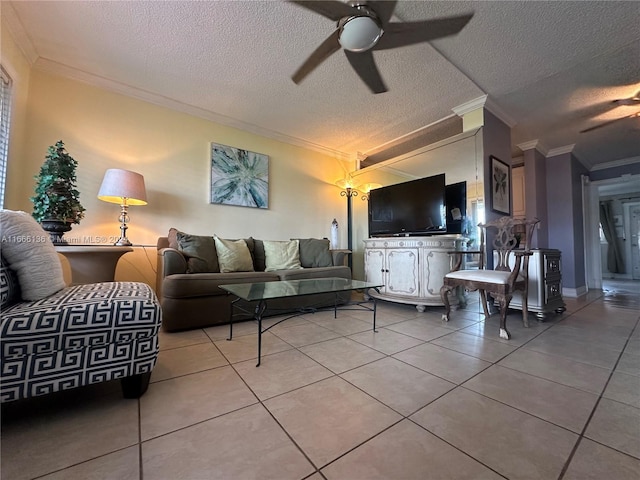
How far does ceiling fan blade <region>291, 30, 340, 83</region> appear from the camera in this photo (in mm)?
1730

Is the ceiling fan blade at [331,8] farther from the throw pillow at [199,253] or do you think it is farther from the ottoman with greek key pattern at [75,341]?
the throw pillow at [199,253]

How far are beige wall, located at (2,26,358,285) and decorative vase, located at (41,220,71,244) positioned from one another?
0.44 metres

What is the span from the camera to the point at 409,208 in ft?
10.8

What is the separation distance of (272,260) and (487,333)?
87.1 inches

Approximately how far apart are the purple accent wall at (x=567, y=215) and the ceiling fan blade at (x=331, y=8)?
4505 mm

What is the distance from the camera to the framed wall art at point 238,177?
3.12 meters

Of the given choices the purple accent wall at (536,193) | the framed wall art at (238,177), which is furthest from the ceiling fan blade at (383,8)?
the purple accent wall at (536,193)

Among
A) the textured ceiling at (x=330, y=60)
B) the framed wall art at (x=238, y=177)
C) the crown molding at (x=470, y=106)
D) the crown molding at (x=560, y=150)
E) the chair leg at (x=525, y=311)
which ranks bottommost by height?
the chair leg at (x=525, y=311)

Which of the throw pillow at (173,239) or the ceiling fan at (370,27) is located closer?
the ceiling fan at (370,27)

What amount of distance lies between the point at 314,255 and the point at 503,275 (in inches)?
79.1

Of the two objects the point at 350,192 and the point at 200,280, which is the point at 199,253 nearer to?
the point at 200,280

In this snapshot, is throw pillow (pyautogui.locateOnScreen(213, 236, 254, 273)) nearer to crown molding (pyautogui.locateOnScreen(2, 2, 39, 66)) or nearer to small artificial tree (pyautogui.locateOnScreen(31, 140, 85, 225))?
small artificial tree (pyautogui.locateOnScreen(31, 140, 85, 225))

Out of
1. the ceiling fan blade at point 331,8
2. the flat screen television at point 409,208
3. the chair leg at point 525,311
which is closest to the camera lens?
the ceiling fan blade at point 331,8

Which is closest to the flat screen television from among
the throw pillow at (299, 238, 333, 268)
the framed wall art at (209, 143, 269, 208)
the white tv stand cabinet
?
the white tv stand cabinet
